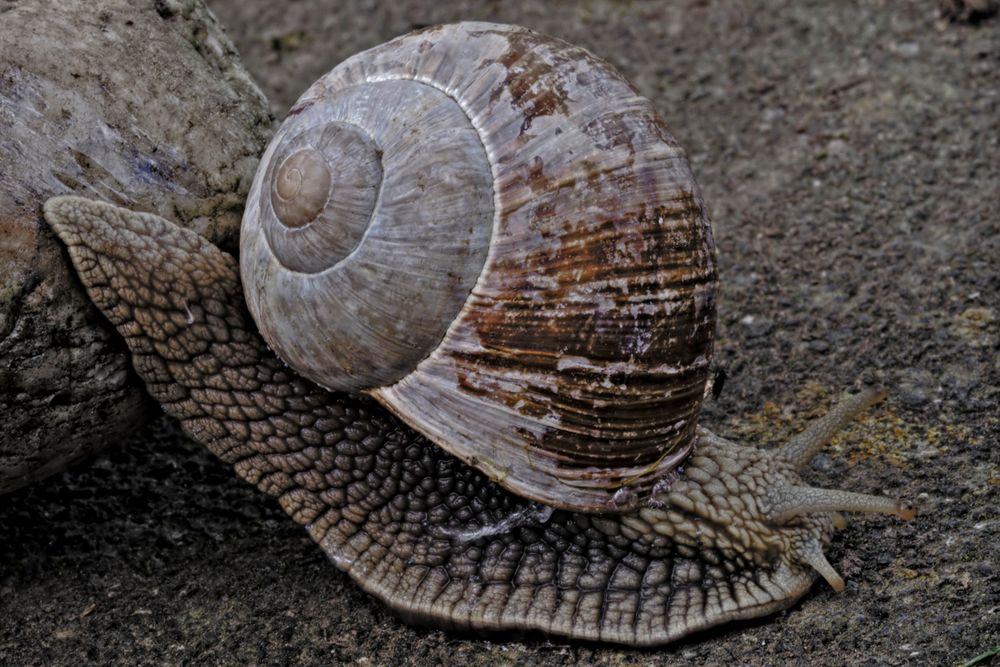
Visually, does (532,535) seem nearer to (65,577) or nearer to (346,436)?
(346,436)

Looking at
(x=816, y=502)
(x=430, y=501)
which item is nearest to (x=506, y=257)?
(x=430, y=501)

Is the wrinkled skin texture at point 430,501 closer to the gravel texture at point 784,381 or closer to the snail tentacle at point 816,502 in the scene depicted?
the snail tentacle at point 816,502

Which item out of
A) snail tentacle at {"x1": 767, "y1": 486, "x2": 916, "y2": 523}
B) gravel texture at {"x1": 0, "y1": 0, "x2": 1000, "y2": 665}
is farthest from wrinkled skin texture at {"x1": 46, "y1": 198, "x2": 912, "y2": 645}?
gravel texture at {"x1": 0, "y1": 0, "x2": 1000, "y2": 665}

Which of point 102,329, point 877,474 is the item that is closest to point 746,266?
point 877,474

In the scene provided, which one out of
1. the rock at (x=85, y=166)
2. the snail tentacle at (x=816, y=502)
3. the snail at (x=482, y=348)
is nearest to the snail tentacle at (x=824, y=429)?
the snail at (x=482, y=348)

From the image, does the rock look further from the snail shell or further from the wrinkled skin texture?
the snail shell

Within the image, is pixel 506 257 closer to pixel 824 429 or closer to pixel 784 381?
pixel 824 429
